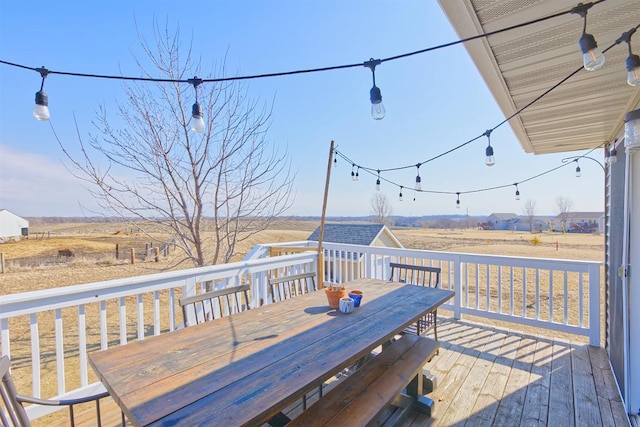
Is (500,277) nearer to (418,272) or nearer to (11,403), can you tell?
(418,272)

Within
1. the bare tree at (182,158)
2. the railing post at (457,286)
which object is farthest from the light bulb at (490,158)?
the bare tree at (182,158)

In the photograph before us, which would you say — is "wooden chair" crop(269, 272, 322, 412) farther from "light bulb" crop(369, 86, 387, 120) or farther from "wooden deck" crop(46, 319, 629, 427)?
"light bulb" crop(369, 86, 387, 120)

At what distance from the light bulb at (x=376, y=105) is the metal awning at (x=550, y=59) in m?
0.51

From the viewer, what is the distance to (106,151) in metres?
4.25

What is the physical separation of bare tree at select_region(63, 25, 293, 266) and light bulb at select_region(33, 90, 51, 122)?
261 cm

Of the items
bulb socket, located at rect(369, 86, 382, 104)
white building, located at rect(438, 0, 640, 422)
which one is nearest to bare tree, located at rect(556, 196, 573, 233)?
white building, located at rect(438, 0, 640, 422)

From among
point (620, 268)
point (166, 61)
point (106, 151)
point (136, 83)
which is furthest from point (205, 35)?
point (620, 268)

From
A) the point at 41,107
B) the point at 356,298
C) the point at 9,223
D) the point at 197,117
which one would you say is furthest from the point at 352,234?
the point at 9,223

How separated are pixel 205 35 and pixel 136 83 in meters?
1.29

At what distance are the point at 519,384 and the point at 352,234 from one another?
21.0 feet

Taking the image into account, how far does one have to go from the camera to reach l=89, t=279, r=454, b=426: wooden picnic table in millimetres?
1028

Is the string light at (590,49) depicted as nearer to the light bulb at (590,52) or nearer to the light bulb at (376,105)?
the light bulb at (590,52)

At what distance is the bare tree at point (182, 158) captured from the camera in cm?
435

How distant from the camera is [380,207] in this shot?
2089cm
